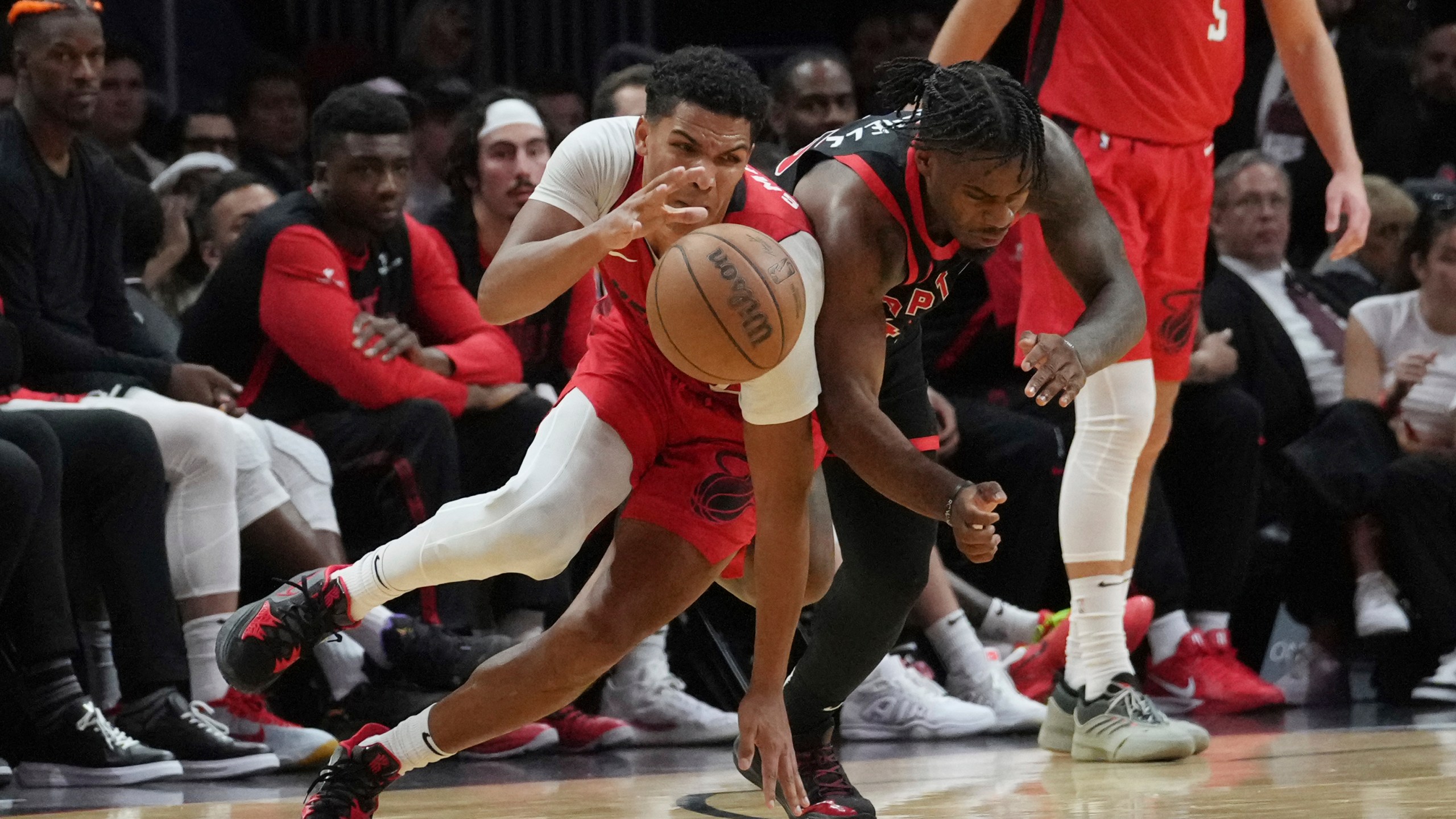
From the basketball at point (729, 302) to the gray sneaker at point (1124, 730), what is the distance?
5.33 feet

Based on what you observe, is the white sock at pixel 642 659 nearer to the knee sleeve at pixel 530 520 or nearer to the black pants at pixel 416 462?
the black pants at pixel 416 462

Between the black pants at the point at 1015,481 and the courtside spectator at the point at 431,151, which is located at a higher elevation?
the courtside spectator at the point at 431,151

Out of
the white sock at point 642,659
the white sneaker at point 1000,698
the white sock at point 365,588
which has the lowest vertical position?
the white sneaker at point 1000,698

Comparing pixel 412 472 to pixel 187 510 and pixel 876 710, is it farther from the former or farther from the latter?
pixel 876 710

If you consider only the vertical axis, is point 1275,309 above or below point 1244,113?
below

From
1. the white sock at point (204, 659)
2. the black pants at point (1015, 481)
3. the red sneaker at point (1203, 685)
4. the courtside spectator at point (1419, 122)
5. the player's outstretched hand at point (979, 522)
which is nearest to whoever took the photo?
the player's outstretched hand at point (979, 522)

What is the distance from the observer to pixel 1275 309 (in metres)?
6.00

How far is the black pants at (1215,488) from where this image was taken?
5426 millimetres

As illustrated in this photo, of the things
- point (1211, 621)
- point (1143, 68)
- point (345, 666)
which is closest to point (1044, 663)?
point (1211, 621)

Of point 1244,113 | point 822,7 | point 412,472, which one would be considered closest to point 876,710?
point 412,472

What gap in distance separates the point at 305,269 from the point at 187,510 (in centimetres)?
77

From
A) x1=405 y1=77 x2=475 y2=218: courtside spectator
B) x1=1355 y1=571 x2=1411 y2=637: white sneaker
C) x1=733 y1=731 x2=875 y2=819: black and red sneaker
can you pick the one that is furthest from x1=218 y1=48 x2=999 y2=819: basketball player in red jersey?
x1=405 y1=77 x2=475 y2=218: courtside spectator

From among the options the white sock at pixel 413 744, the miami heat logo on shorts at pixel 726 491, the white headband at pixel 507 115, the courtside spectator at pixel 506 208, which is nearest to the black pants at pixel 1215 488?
the courtside spectator at pixel 506 208

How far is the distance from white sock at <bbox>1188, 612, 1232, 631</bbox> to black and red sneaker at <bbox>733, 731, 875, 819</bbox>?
7.62ft
